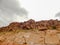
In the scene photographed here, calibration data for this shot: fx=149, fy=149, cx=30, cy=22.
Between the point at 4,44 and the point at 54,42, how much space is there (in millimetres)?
8813

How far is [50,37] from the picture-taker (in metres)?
28.8

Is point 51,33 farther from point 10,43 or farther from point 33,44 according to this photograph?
point 10,43

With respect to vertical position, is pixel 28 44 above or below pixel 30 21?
below

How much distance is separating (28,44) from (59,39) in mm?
6089

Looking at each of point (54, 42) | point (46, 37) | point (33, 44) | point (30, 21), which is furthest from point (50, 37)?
point (30, 21)

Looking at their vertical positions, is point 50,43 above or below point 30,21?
below

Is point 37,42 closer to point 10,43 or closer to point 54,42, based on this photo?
point 54,42

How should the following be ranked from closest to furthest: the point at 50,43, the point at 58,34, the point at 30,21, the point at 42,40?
the point at 50,43
the point at 42,40
the point at 58,34
the point at 30,21

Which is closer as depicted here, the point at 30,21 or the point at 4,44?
the point at 4,44

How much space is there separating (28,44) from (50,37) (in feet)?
17.4

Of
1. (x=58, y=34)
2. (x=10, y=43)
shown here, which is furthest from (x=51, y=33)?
(x=10, y=43)

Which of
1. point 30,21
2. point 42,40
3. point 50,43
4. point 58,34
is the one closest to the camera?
point 50,43

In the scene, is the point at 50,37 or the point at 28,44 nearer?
the point at 28,44

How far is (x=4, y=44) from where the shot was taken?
86.5ft
